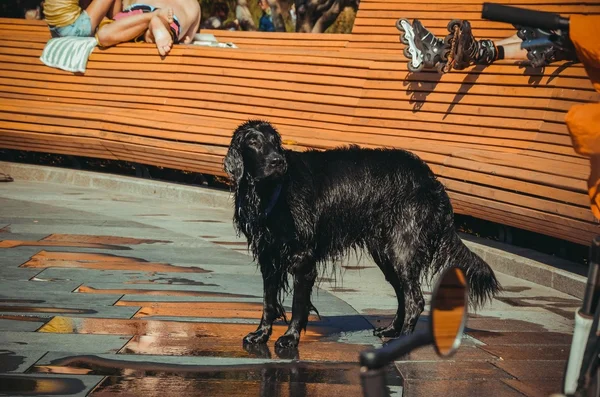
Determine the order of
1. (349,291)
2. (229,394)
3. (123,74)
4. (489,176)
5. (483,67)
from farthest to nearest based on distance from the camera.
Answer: (123,74) → (483,67) → (489,176) → (349,291) → (229,394)

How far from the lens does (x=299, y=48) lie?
16.1m

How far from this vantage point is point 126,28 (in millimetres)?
15492

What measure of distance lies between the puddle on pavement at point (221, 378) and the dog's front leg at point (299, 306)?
467 millimetres

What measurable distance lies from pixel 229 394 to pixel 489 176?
16.2 ft

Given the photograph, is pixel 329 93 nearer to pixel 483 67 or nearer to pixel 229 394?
pixel 483 67

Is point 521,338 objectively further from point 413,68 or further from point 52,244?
point 413,68

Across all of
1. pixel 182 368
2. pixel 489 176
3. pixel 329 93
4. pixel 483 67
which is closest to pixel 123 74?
pixel 329 93

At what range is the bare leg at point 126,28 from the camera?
15.3m

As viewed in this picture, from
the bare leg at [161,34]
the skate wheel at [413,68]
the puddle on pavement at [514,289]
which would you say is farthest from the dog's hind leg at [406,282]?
the bare leg at [161,34]

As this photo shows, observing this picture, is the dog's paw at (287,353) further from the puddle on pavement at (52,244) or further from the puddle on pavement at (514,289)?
the puddle on pavement at (52,244)

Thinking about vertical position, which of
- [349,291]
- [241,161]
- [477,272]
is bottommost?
[349,291]

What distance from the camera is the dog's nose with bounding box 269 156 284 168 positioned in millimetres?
6548

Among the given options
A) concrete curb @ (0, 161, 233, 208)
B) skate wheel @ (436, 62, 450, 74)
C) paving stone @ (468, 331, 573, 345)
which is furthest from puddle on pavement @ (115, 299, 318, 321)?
concrete curb @ (0, 161, 233, 208)

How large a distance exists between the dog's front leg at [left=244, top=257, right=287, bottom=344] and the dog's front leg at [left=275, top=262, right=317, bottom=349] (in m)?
0.09
